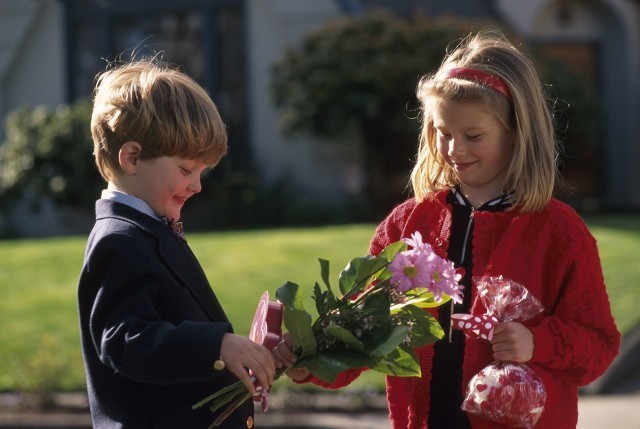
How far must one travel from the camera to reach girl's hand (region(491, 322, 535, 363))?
2699 mm

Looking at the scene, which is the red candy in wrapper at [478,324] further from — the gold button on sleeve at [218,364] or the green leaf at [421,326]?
the gold button on sleeve at [218,364]

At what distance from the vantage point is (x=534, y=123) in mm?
2902

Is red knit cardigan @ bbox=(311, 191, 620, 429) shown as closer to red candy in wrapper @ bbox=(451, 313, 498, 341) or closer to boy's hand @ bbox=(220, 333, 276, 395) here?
red candy in wrapper @ bbox=(451, 313, 498, 341)

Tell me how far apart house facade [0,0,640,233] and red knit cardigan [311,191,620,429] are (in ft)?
34.8

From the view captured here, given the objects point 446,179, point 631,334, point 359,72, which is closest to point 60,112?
point 359,72

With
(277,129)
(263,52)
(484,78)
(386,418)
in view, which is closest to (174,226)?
(484,78)

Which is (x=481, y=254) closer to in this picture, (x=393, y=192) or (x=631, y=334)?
(x=631, y=334)

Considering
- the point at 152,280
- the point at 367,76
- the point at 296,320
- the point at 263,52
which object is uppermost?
the point at 152,280

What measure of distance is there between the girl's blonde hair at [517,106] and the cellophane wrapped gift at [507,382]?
0.27 meters

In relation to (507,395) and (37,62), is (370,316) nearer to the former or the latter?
(507,395)

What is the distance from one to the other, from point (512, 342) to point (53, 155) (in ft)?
39.8

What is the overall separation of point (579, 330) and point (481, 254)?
0.33 metres

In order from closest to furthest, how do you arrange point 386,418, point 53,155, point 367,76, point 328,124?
1. point 386,418
2. point 367,76
3. point 328,124
4. point 53,155

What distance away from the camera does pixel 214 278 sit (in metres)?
8.62
